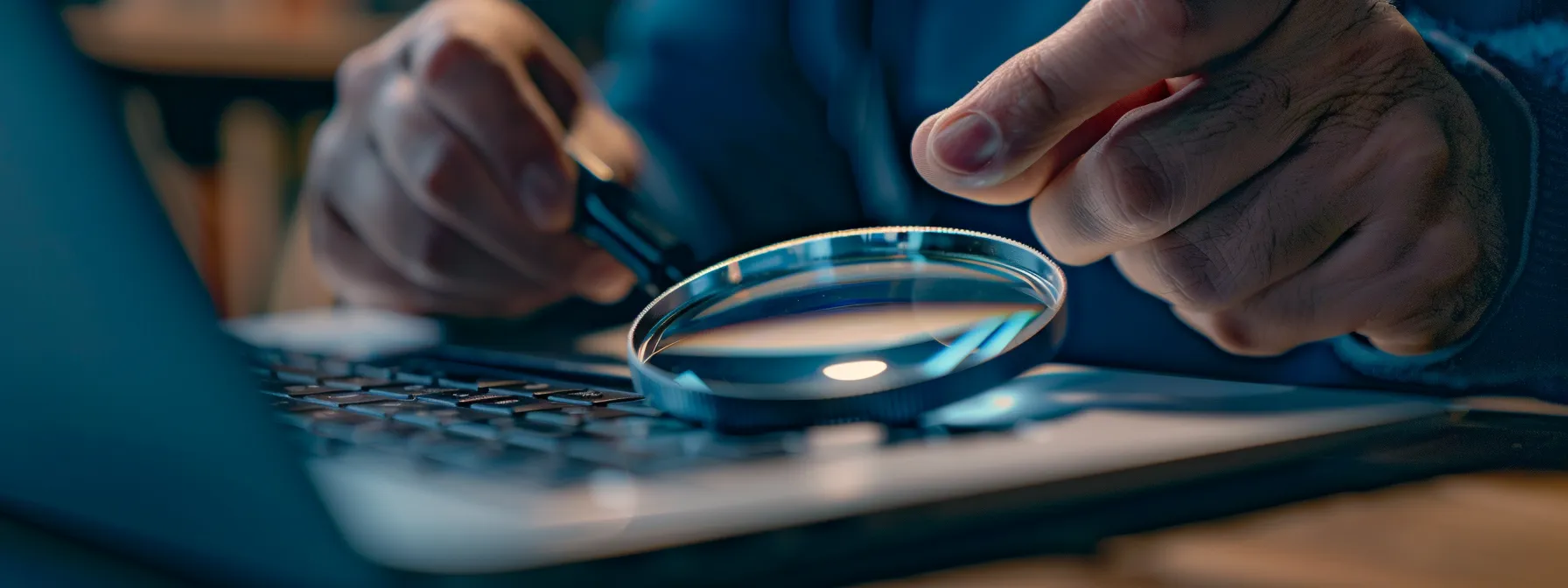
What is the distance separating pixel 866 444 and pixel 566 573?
0.10 metres

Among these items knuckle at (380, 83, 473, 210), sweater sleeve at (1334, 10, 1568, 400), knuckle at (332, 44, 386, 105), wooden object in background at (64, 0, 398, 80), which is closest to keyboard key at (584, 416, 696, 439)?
sweater sleeve at (1334, 10, 1568, 400)

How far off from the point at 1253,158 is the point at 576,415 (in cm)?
26

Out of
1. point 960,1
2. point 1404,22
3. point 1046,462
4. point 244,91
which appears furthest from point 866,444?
point 244,91

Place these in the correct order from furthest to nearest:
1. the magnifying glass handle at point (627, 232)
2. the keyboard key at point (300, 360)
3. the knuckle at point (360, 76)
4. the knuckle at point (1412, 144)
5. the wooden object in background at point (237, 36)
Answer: the wooden object in background at point (237, 36) < the knuckle at point (360, 76) < the magnifying glass handle at point (627, 232) < the keyboard key at point (300, 360) < the knuckle at point (1412, 144)

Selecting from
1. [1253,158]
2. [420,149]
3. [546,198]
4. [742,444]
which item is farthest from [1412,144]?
[420,149]

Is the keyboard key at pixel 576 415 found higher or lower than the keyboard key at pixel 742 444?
higher

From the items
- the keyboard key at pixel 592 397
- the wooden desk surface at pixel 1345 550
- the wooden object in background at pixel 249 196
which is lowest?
the wooden desk surface at pixel 1345 550

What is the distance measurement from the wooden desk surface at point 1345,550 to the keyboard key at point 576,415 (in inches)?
5.2

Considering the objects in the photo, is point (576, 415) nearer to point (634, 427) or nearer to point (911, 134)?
point (634, 427)

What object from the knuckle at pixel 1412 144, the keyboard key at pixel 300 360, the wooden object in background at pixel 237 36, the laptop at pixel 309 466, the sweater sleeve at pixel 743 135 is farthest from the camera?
the wooden object in background at pixel 237 36

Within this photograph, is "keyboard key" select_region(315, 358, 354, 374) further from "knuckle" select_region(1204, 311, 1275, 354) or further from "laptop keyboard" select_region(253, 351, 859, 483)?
"knuckle" select_region(1204, 311, 1275, 354)

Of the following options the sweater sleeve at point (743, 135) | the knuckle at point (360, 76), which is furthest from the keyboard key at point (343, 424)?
the sweater sleeve at point (743, 135)

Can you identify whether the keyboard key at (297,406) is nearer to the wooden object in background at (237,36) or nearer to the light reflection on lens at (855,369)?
the light reflection on lens at (855,369)

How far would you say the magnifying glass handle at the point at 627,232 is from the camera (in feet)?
2.00
